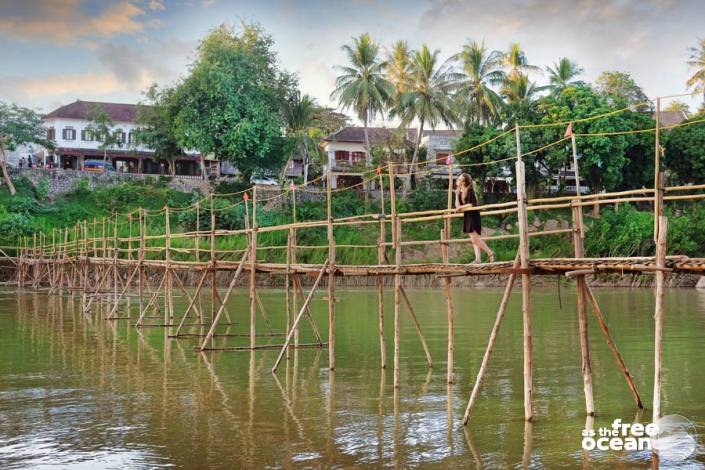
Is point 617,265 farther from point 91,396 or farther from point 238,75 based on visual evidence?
point 238,75

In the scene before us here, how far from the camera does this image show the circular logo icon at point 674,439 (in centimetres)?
847

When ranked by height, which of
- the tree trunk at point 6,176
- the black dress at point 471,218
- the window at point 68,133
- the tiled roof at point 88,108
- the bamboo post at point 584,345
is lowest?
the bamboo post at point 584,345

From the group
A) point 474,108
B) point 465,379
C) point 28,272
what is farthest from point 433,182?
point 465,379

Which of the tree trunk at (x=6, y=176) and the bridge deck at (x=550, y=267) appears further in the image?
the tree trunk at (x=6, y=176)

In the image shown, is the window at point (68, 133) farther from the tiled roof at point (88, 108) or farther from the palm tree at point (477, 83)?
the palm tree at point (477, 83)

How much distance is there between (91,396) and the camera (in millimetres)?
11961

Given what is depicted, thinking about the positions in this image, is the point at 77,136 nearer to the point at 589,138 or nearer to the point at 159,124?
the point at 159,124

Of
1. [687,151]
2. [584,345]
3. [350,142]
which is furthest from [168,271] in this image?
[350,142]

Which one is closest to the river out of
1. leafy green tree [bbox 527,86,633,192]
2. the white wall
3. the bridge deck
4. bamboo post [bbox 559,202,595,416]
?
bamboo post [bbox 559,202,595,416]

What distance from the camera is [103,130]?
55031mm

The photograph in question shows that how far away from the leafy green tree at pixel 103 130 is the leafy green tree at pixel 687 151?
116ft

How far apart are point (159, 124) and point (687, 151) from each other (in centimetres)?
3049

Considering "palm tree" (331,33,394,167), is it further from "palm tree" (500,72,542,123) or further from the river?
the river
